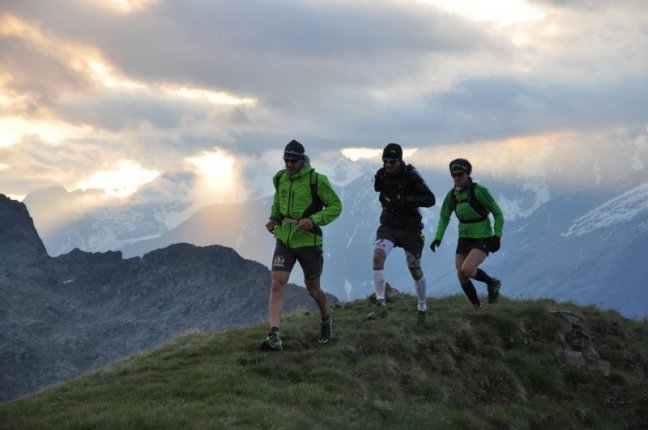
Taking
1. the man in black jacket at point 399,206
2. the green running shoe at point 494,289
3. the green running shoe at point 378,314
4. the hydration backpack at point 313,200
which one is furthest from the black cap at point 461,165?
the hydration backpack at point 313,200

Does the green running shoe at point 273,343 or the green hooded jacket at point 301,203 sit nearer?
the green hooded jacket at point 301,203

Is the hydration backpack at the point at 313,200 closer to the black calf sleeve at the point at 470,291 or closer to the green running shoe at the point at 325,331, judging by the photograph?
the green running shoe at the point at 325,331

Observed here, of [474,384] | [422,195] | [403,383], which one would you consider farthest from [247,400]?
[422,195]

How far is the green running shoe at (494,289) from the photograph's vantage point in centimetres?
2022

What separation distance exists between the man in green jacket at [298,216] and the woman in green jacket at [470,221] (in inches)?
166

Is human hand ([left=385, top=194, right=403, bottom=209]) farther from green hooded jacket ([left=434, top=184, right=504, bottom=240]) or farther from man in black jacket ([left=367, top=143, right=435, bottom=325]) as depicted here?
green hooded jacket ([left=434, top=184, right=504, bottom=240])

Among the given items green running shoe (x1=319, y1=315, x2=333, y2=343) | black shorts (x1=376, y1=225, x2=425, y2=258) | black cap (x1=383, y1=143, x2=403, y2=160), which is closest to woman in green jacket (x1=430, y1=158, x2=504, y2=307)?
black shorts (x1=376, y1=225, x2=425, y2=258)

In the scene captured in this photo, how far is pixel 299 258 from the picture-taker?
15195mm

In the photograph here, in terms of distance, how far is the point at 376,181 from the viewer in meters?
17.7

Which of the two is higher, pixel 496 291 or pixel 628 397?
pixel 496 291

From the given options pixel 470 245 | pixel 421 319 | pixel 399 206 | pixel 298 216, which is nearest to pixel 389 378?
pixel 421 319

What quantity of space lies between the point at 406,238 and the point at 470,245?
2.71m

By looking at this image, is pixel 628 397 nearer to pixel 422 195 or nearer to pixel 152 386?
pixel 422 195

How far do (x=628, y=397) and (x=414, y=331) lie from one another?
5706 millimetres
